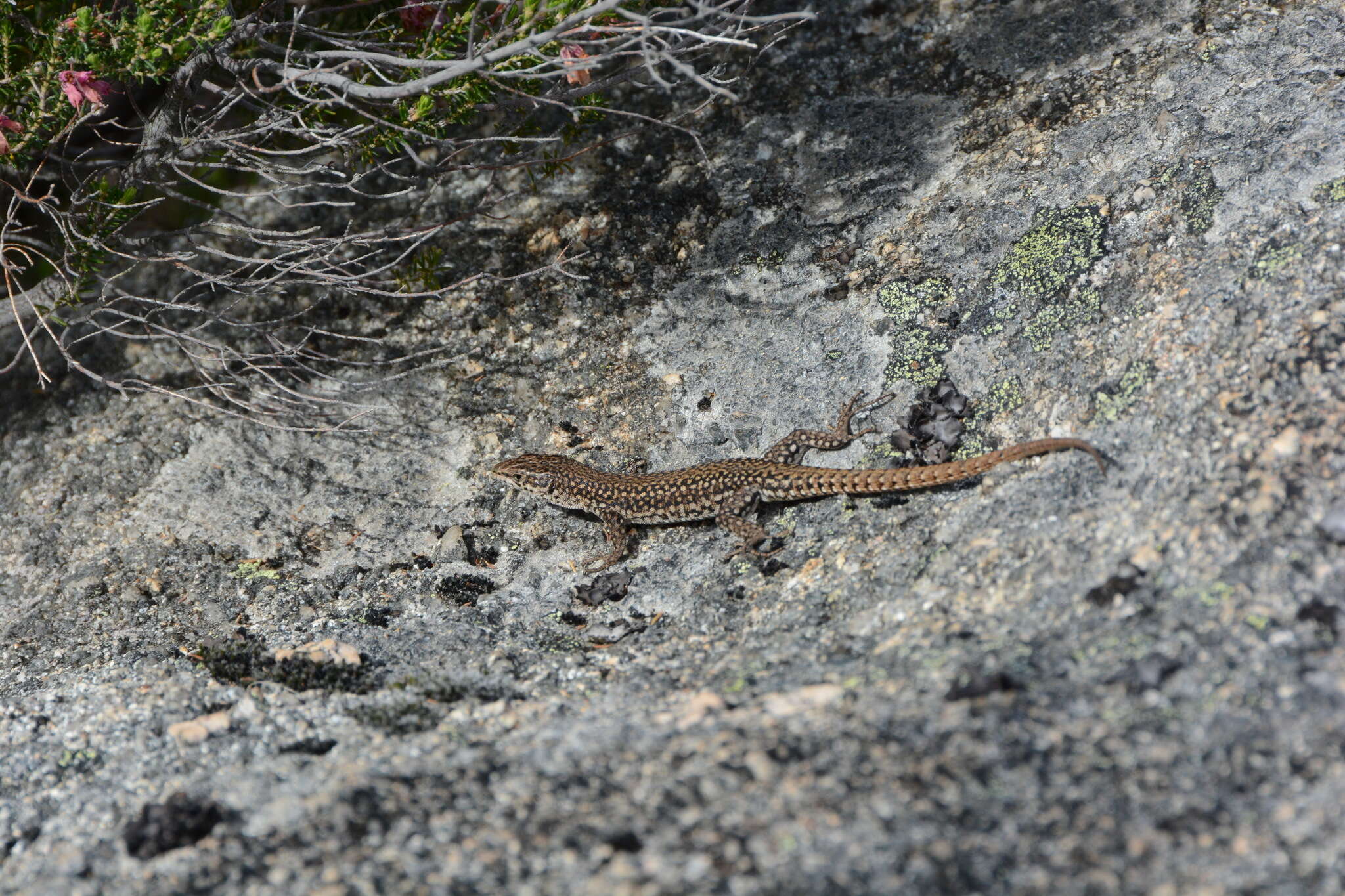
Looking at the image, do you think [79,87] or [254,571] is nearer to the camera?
[79,87]

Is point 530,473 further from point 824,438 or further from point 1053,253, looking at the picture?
point 1053,253

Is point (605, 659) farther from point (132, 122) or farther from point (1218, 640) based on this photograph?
point (132, 122)

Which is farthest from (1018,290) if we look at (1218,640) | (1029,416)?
(1218,640)

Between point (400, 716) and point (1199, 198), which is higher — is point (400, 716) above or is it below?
Answer: below

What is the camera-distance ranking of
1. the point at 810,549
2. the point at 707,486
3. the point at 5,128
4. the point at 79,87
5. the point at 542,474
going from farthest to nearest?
the point at 542,474, the point at 707,486, the point at 810,549, the point at 5,128, the point at 79,87

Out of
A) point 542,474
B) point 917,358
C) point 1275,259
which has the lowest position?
point 542,474

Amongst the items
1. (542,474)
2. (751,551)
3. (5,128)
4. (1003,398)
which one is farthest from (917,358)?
(5,128)

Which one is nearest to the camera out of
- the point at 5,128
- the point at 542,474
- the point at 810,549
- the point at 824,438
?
the point at 5,128
